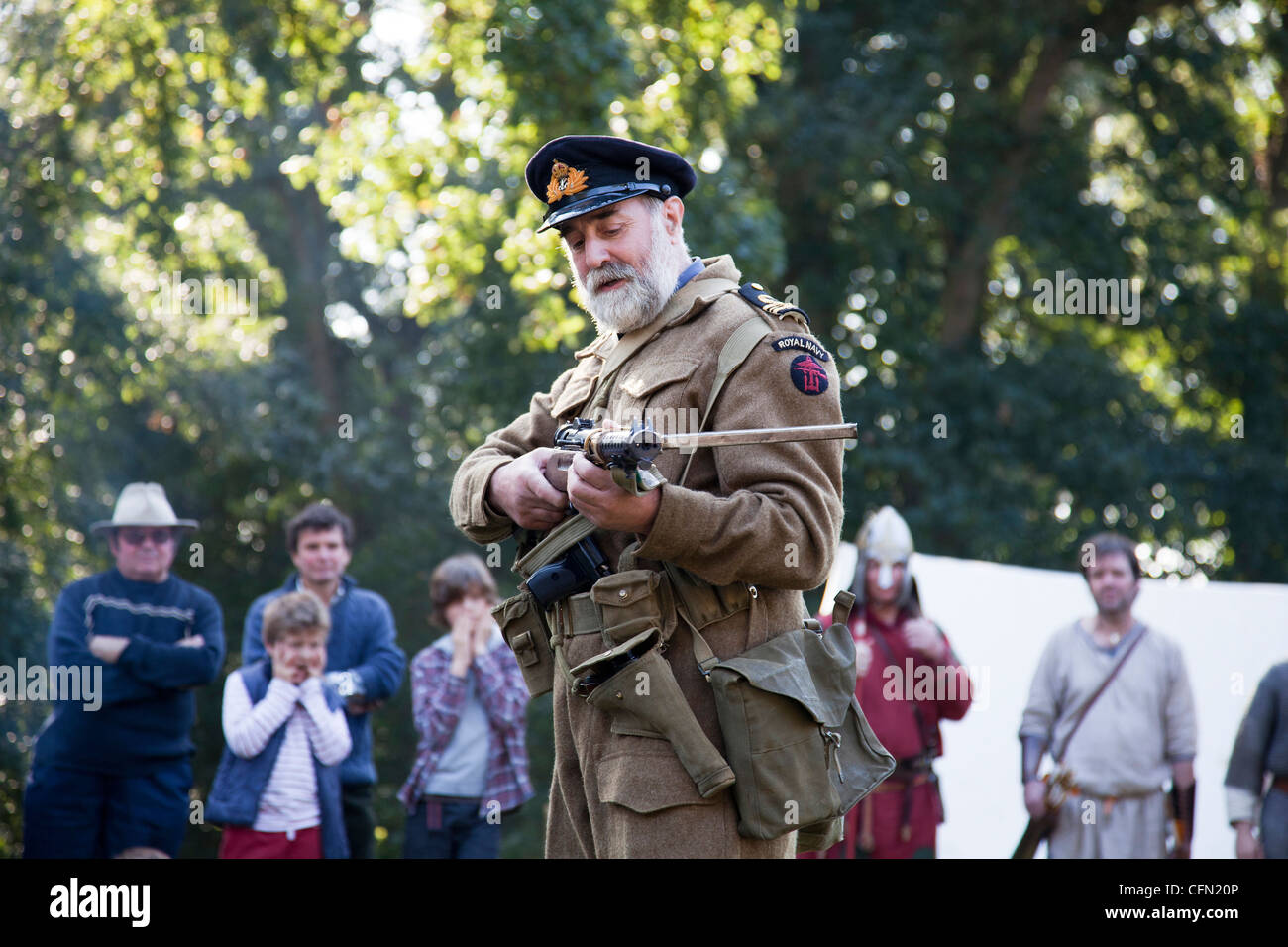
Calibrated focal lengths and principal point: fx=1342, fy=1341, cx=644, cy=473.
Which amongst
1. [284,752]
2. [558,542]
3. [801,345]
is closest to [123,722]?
[284,752]

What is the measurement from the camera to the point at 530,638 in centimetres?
292

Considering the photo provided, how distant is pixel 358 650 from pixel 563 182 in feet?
12.5

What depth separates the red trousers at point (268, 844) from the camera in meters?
5.55

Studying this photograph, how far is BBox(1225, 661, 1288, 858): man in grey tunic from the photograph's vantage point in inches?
248

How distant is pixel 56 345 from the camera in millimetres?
12375

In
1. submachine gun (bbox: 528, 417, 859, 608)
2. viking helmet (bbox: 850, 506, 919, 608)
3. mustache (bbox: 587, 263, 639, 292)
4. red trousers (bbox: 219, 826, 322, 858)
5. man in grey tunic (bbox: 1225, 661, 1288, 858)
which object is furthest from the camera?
viking helmet (bbox: 850, 506, 919, 608)

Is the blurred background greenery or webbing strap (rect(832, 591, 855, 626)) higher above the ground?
the blurred background greenery

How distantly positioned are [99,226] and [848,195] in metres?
8.00

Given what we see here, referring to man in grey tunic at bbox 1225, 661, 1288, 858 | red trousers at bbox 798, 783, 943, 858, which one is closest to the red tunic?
red trousers at bbox 798, 783, 943, 858

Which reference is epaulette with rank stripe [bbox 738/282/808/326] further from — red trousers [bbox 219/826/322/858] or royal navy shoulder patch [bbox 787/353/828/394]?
red trousers [bbox 219/826/322/858]

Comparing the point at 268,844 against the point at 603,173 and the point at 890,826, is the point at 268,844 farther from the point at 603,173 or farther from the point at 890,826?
the point at 603,173

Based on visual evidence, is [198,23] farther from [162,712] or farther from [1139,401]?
[1139,401]
